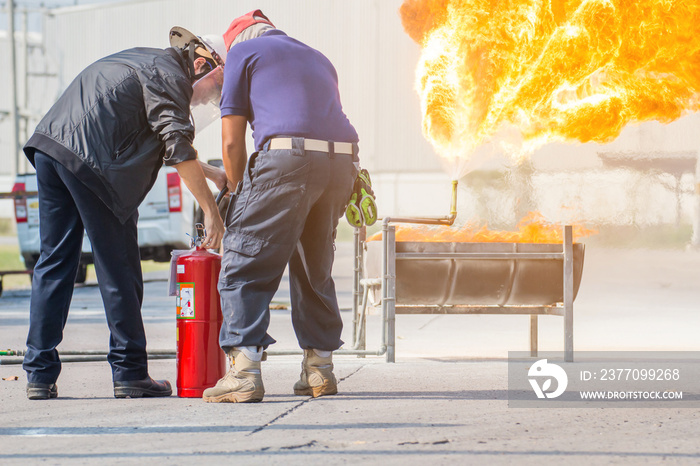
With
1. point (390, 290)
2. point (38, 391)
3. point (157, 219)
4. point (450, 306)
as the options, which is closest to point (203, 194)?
point (38, 391)

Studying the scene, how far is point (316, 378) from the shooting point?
17.5 ft

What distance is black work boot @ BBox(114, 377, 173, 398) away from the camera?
5.33m

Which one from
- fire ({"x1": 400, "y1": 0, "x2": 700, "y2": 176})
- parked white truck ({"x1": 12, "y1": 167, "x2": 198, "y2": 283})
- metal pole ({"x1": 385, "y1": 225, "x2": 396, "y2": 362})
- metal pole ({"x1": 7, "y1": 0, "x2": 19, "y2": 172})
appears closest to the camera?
metal pole ({"x1": 385, "y1": 225, "x2": 396, "y2": 362})

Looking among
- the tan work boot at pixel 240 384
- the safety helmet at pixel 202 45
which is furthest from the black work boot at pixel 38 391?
the safety helmet at pixel 202 45

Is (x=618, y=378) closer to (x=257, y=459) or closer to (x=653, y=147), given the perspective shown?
(x=257, y=459)

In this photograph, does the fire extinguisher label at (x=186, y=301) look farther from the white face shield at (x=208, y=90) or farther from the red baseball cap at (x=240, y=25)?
the red baseball cap at (x=240, y=25)

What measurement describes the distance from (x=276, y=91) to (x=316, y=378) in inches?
58.8

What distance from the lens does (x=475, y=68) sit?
902 cm

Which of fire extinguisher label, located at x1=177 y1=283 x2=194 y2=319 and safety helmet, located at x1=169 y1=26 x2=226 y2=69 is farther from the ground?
safety helmet, located at x1=169 y1=26 x2=226 y2=69

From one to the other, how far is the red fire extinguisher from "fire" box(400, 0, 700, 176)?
393 cm

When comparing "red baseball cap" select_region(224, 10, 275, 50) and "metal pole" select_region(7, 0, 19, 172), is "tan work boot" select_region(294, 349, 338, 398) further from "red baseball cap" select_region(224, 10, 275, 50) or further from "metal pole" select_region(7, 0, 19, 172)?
"metal pole" select_region(7, 0, 19, 172)

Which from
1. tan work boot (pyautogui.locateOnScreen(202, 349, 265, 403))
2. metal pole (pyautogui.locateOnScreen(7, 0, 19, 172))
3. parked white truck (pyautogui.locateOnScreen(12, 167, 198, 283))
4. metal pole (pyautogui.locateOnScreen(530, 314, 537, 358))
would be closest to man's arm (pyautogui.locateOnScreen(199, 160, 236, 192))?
tan work boot (pyautogui.locateOnScreen(202, 349, 265, 403))

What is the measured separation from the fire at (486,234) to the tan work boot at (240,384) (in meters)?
2.52

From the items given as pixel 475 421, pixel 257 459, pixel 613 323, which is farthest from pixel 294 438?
pixel 613 323
